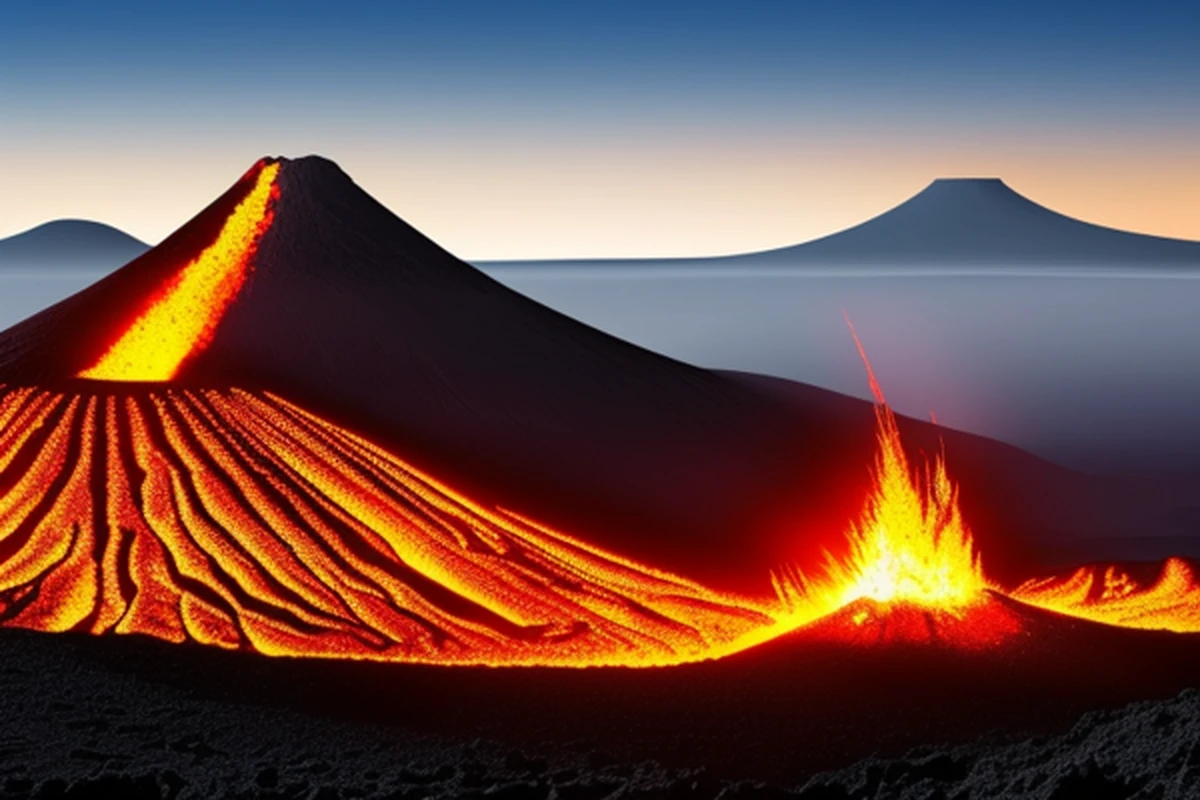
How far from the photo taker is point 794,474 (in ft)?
78.3

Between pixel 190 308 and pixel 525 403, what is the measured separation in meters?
5.99

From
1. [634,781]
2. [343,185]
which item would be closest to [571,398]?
[343,185]

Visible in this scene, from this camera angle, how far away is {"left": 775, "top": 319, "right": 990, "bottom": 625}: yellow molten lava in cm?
1545

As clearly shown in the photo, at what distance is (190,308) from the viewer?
Result: 77.4 ft

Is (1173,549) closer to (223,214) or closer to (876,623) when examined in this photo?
(876,623)

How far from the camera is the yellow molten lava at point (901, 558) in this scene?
50.7 feet

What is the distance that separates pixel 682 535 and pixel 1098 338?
79.2 metres

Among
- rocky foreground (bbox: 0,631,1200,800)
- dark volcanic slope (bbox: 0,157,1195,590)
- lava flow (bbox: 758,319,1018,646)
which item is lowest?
rocky foreground (bbox: 0,631,1200,800)

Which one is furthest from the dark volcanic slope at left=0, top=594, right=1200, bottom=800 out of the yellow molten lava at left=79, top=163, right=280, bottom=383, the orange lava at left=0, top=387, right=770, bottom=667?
the yellow molten lava at left=79, top=163, right=280, bottom=383

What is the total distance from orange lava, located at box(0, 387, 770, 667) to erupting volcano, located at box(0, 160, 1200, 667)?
4 centimetres

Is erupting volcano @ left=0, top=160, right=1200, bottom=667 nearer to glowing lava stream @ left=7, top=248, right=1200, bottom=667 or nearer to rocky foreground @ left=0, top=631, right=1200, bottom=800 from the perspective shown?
glowing lava stream @ left=7, top=248, right=1200, bottom=667

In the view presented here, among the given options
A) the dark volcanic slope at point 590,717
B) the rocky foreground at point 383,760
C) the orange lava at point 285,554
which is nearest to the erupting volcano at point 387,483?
the orange lava at point 285,554

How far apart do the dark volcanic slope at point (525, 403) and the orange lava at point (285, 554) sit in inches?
35.1

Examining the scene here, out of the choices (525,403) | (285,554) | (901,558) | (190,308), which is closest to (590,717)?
(901,558)
